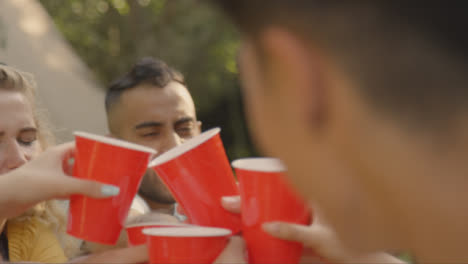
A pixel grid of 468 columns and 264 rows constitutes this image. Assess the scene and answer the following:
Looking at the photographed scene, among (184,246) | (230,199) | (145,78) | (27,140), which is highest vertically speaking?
(145,78)

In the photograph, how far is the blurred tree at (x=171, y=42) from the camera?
10.6 meters

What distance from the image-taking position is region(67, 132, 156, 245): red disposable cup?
143cm

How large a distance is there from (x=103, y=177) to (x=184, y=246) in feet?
0.99

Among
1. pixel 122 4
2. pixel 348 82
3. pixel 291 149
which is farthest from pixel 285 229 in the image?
→ pixel 122 4

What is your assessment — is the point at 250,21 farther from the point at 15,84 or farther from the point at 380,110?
the point at 15,84

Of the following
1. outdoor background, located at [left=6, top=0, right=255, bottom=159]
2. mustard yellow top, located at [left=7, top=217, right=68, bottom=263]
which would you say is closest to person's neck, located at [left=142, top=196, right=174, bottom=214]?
mustard yellow top, located at [left=7, top=217, right=68, bottom=263]

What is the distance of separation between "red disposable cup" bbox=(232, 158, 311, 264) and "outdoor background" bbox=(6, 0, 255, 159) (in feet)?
29.8

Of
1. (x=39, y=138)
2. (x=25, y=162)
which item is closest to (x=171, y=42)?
(x=39, y=138)

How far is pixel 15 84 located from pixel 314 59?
178cm

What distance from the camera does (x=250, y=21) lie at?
700mm

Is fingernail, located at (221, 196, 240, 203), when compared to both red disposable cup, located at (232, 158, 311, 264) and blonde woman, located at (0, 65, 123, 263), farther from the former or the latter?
blonde woman, located at (0, 65, 123, 263)

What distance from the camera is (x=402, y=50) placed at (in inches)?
25.4

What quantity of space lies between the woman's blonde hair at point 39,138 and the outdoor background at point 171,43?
800 cm

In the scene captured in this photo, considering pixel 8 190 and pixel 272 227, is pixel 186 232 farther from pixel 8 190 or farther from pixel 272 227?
pixel 8 190
